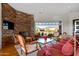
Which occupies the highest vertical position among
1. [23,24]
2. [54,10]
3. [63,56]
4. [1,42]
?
[54,10]

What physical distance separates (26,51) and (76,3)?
0.92m

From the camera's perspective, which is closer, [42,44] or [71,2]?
[71,2]

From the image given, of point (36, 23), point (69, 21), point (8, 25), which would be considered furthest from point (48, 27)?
point (8, 25)

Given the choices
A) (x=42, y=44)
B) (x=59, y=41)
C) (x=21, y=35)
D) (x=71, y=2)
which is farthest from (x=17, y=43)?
(x=71, y=2)

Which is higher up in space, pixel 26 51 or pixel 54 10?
pixel 54 10

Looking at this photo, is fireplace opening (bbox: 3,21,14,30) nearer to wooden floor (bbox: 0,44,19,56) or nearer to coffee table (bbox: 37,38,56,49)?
wooden floor (bbox: 0,44,19,56)

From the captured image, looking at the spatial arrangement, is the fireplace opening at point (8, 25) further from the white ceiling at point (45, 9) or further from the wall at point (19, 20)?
the white ceiling at point (45, 9)

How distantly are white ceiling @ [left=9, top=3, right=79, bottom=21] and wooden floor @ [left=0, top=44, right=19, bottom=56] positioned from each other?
513 mm

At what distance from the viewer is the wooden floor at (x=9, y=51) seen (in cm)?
276

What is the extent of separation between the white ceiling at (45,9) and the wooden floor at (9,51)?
0.51 m

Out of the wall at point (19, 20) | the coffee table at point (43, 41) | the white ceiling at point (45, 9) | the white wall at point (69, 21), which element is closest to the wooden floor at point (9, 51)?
the wall at point (19, 20)

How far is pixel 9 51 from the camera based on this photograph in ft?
9.16

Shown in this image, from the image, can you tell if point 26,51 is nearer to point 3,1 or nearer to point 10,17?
point 10,17

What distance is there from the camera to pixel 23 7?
282 centimetres
